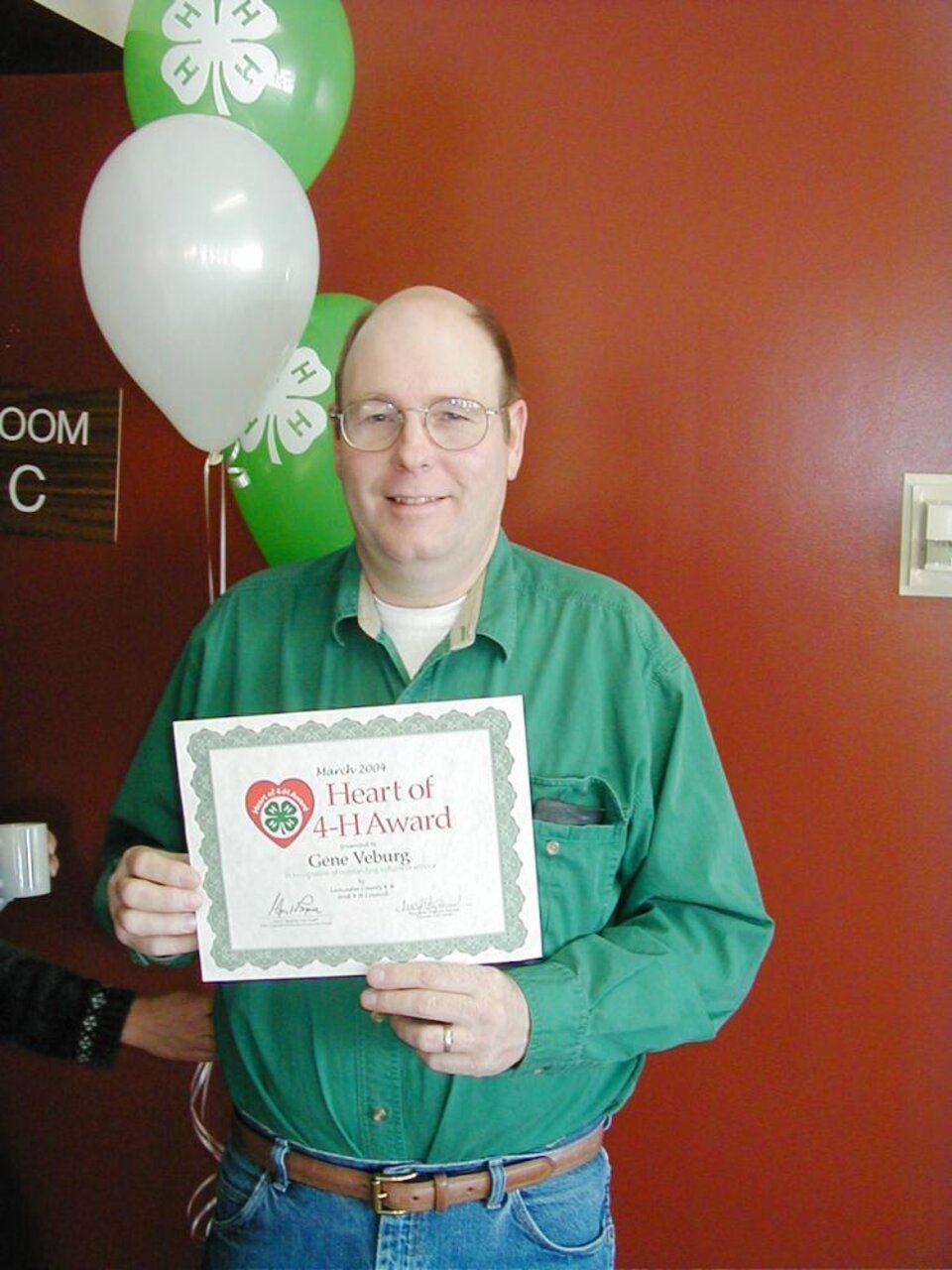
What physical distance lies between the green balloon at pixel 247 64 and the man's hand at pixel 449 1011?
109 cm

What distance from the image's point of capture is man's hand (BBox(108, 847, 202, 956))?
1.07 metres

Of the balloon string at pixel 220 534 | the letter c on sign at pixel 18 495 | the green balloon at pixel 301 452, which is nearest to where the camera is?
the green balloon at pixel 301 452

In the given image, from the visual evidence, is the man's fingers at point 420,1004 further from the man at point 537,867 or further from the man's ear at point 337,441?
the man's ear at point 337,441

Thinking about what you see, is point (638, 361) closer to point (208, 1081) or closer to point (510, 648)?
point (510, 648)

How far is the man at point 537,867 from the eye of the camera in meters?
1.15

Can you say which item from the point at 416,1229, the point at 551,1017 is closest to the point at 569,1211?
the point at 416,1229

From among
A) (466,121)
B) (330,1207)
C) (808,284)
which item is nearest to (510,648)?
(330,1207)

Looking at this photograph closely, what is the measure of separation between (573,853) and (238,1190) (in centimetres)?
51

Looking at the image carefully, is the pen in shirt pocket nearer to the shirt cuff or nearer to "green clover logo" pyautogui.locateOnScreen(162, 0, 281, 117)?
the shirt cuff

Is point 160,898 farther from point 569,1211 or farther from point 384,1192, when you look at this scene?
point 569,1211

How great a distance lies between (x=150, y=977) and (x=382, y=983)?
114cm

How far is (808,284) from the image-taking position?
1.75m

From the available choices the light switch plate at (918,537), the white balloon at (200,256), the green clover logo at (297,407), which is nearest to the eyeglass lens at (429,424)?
the white balloon at (200,256)
